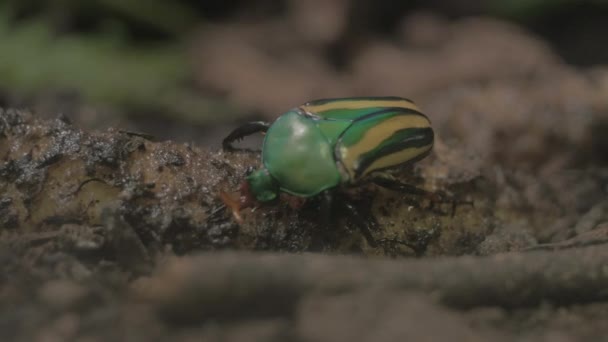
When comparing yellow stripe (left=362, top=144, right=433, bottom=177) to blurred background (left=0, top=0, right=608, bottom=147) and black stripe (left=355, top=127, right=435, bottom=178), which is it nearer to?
black stripe (left=355, top=127, right=435, bottom=178)

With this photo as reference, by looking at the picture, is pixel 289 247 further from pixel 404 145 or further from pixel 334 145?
pixel 404 145

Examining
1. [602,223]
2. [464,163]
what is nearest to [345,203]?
[464,163]

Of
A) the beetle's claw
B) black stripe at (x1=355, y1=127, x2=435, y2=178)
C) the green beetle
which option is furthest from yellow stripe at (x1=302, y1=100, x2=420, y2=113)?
the beetle's claw

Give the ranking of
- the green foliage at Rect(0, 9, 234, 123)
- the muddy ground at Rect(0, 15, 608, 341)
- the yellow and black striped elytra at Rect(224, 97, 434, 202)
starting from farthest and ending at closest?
the green foliage at Rect(0, 9, 234, 123) < the yellow and black striped elytra at Rect(224, 97, 434, 202) < the muddy ground at Rect(0, 15, 608, 341)

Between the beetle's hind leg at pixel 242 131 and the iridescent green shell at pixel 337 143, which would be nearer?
the iridescent green shell at pixel 337 143

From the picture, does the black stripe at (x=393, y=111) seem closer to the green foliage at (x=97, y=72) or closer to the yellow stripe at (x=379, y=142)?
the yellow stripe at (x=379, y=142)

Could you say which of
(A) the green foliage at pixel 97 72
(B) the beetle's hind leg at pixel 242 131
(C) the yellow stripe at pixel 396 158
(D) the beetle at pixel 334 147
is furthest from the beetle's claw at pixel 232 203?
(A) the green foliage at pixel 97 72

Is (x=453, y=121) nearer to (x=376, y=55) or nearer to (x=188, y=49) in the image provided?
(x=376, y=55)
